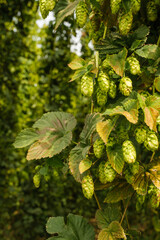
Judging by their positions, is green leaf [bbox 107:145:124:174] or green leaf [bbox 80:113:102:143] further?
green leaf [bbox 80:113:102:143]

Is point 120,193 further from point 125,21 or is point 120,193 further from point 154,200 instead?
point 125,21

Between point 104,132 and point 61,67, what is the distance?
2026 millimetres

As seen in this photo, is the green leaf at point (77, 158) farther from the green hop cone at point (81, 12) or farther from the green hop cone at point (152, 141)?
the green hop cone at point (81, 12)

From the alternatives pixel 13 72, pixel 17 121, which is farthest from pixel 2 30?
pixel 17 121

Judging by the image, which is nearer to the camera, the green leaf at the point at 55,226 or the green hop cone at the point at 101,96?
the green hop cone at the point at 101,96

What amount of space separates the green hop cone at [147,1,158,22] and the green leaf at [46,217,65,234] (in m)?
0.73

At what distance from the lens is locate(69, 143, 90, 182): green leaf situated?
78cm

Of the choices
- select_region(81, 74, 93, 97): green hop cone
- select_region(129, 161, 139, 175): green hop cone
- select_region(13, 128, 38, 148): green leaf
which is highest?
select_region(81, 74, 93, 97): green hop cone

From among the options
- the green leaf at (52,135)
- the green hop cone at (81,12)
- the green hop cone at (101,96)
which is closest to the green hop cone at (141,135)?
the green hop cone at (101,96)

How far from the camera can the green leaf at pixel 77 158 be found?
2.55 ft

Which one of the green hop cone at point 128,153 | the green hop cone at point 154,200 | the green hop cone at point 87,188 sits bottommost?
the green hop cone at point 154,200

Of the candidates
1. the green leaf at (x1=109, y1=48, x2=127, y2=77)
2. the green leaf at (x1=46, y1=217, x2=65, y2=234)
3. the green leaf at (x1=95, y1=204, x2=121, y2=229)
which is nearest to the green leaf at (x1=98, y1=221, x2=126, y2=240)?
the green leaf at (x1=95, y1=204, x2=121, y2=229)

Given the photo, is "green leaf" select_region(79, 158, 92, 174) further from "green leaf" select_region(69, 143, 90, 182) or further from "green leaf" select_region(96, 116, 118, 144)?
"green leaf" select_region(96, 116, 118, 144)

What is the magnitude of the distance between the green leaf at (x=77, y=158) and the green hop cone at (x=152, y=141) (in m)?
0.18
